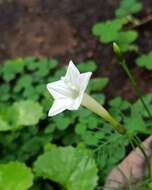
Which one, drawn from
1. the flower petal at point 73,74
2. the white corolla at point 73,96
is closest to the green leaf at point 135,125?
the white corolla at point 73,96

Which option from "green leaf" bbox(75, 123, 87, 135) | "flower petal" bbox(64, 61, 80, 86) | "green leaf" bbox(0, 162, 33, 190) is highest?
"flower petal" bbox(64, 61, 80, 86)

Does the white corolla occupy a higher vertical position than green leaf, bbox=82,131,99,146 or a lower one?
higher

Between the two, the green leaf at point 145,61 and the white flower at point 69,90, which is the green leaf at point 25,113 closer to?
the green leaf at point 145,61

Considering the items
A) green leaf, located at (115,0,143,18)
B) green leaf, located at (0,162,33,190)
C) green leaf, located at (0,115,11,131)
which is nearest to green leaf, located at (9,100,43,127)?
green leaf, located at (0,115,11,131)

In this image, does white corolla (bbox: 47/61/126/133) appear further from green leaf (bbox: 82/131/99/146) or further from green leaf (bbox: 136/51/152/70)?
green leaf (bbox: 136/51/152/70)

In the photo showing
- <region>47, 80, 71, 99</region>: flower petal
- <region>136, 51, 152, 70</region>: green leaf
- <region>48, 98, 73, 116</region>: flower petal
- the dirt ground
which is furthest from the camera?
the dirt ground

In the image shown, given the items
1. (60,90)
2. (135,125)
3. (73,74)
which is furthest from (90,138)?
(73,74)

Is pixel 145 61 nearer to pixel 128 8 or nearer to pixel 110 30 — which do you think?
pixel 110 30
